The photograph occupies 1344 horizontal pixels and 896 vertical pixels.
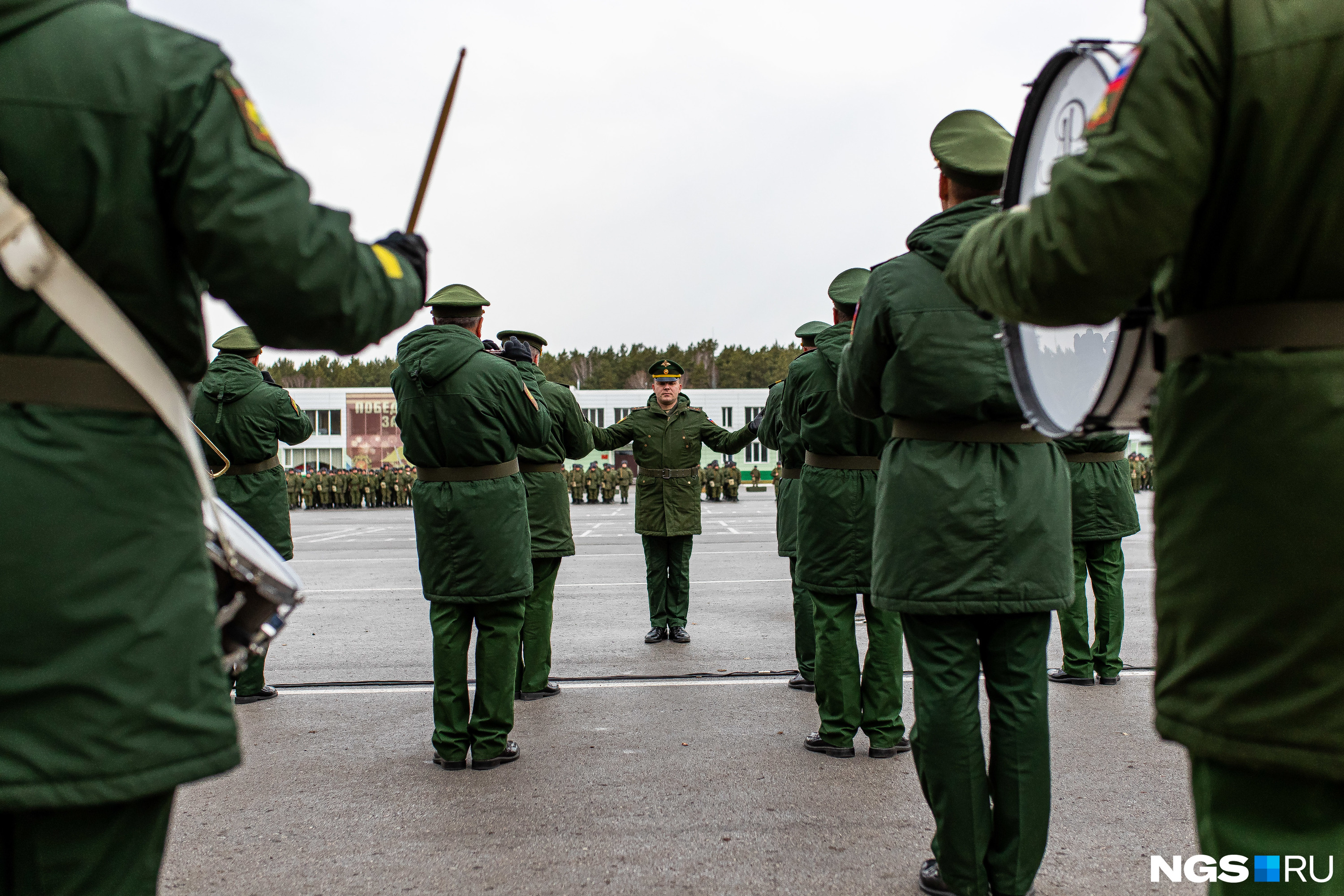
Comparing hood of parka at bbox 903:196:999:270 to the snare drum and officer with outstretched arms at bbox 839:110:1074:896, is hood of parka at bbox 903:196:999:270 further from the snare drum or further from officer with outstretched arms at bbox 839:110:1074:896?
the snare drum

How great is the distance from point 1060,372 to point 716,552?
13.3m

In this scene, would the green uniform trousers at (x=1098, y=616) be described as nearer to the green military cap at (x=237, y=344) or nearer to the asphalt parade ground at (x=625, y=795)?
the asphalt parade ground at (x=625, y=795)

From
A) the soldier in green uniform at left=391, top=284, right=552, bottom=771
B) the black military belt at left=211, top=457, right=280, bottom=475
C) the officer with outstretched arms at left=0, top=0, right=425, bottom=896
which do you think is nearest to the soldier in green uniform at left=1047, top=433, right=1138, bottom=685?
the soldier in green uniform at left=391, top=284, right=552, bottom=771

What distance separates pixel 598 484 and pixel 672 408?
2796cm

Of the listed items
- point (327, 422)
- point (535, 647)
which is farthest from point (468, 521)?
point (327, 422)

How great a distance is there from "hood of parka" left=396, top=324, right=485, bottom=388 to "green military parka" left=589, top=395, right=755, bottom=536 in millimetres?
3284

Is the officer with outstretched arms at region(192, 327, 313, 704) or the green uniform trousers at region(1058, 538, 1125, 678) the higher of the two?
the officer with outstretched arms at region(192, 327, 313, 704)

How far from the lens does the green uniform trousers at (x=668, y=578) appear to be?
8055 mm

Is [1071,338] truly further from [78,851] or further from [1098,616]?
[1098,616]

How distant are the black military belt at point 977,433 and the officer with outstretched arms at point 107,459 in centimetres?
213

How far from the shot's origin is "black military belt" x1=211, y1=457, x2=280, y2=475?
6250 mm

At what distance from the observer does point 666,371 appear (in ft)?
29.6

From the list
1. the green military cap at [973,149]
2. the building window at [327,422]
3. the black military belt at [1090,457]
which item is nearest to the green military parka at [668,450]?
the black military belt at [1090,457]

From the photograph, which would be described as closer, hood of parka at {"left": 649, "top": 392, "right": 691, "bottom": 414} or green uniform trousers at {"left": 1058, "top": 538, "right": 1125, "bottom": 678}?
green uniform trousers at {"left": 1058, "top": 538, "right": 1125, "bottom": 678}
